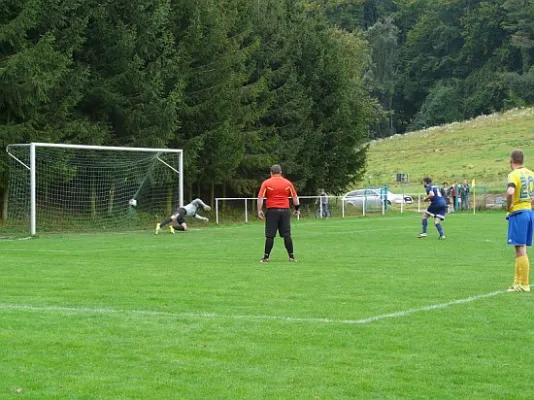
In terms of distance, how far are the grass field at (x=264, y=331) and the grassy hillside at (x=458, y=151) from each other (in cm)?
5537

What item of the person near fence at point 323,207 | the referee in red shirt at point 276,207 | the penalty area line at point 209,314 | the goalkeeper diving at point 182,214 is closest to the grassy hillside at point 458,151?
the person near fence at point 323,207

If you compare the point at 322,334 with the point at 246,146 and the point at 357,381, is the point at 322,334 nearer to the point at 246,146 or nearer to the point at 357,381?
the point at 357,381

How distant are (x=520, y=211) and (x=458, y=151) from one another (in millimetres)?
85952

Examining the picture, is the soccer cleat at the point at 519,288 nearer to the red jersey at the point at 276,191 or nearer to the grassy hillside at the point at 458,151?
the red jersey at the point at 276,191

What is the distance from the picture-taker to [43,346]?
361 inches

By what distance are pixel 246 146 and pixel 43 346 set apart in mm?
37980

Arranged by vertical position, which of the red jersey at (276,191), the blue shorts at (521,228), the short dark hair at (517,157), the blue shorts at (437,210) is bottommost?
the blue shorts at (521,228)

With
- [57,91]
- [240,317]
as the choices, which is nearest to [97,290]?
[240,317]

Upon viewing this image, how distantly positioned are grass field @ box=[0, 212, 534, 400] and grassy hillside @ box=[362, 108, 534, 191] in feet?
182

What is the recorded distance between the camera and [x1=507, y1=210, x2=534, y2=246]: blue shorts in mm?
13641

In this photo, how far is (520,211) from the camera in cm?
1372

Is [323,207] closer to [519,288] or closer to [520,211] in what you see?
[519,288]

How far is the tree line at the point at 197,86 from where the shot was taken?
3369 cm

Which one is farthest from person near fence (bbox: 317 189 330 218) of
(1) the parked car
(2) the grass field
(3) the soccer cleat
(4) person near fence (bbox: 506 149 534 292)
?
(4) person near fence (bbox: 506 149 534 292)
